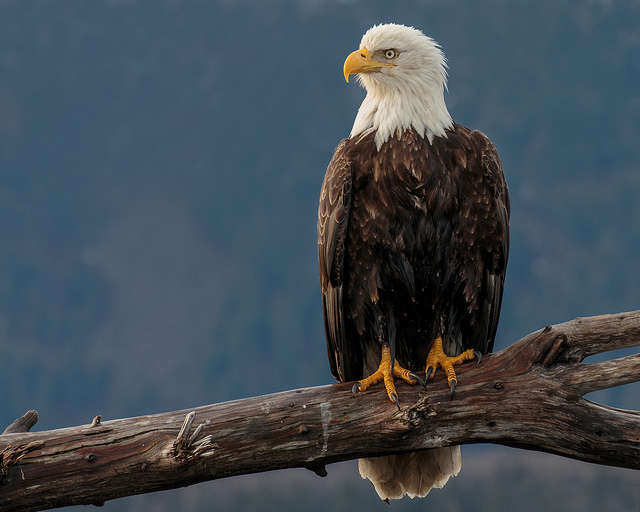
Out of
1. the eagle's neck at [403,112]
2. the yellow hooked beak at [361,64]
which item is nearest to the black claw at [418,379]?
the eagle's neck at [403,112]

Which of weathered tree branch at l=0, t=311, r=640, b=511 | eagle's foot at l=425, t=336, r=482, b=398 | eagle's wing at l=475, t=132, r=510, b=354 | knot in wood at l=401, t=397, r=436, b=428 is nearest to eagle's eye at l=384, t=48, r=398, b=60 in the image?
eagle's wing at l=475, t=132, r=510, b=354

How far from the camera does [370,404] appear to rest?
3.80 metres

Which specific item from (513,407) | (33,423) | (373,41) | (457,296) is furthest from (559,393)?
(33,423)

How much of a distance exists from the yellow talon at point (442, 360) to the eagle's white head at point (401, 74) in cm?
133

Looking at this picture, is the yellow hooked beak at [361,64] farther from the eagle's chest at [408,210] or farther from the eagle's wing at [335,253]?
the eagle's chest at [408,210]

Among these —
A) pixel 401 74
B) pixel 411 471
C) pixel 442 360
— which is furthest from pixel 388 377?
pixel 401 74

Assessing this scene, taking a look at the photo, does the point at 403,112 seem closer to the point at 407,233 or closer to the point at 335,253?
the point at 407,233

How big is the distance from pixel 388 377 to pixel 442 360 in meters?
0.37

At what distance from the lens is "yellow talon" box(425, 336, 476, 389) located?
3.94 meters

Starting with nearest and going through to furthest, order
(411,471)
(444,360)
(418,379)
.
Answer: (418,379)
(444,360)
(411,471)

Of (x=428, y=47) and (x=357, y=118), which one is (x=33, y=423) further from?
(x=428, y=47)

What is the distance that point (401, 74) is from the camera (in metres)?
4.25

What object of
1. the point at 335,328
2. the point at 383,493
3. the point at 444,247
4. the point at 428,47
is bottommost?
the point at 383,493

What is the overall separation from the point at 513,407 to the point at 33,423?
8.94 feet
